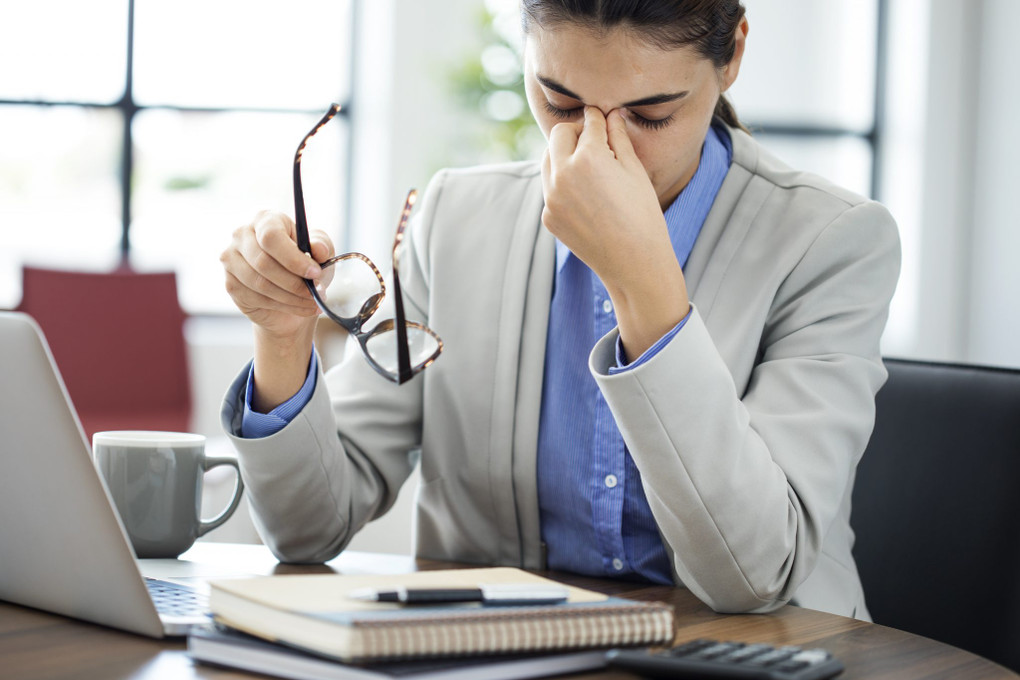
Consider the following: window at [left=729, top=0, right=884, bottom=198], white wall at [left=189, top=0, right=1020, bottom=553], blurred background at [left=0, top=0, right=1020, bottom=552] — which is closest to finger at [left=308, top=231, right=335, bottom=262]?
blurred background at [left=0, top=0, right=1020, bottom=552]

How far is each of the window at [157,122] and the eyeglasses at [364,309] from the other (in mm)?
3226

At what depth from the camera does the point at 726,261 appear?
109 centimetres

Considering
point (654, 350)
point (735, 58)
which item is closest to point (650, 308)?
point (654, 350)

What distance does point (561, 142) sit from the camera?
95cm

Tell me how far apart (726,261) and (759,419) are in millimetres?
211

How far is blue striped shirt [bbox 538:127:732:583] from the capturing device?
108 cm

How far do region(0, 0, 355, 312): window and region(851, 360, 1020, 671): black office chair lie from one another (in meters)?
3.26

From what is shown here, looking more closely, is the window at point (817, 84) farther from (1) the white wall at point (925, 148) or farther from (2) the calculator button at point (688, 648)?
(2) the calculator button at point (688, 648)

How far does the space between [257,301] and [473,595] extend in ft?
1.46

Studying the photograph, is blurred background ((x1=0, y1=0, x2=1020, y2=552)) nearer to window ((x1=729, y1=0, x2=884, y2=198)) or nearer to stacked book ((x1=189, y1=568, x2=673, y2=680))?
window ((x1=729, y1=0, x2=884, y2=198))

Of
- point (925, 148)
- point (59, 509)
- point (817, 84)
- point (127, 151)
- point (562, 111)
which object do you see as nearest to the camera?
point (59, 509)

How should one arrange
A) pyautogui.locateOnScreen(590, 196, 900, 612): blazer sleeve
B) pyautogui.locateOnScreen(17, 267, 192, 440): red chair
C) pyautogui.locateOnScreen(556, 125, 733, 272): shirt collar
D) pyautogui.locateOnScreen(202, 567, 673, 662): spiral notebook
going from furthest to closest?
pyautogui.locateOnScreen(17, 267, 192, 440): red chair → pyautogui.locateOnScreen(556, 125, 733, 272): shirt collar → pyautogui.locateOnScreen(590, 196, 900, 612): blazer sleeve → pyautogui.locateOnScreen(202, 567, 673, 662): spiral notebook

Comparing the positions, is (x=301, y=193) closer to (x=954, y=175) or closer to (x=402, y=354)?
(x=402, y=354)

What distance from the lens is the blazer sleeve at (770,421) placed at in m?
0.82
